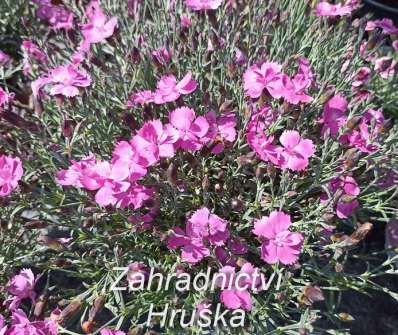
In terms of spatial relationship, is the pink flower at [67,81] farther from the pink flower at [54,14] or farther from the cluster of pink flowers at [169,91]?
the pink flower at [54,14]

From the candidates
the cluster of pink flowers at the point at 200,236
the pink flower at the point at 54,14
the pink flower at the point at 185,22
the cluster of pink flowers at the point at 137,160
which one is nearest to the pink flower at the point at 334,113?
the cluster of pink flowers at the point at 137,160

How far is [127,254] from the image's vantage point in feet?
5.65

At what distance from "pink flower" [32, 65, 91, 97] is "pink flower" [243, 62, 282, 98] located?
455mm

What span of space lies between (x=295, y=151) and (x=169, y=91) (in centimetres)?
39

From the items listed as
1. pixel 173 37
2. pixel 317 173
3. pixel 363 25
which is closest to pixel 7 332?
pixel 317 173

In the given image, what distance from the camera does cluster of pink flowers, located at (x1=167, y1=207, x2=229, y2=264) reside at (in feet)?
5.09

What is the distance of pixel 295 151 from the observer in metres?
1.65

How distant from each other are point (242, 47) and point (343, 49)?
1.12 feet

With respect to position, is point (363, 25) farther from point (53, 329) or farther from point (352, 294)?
point (53, 329)

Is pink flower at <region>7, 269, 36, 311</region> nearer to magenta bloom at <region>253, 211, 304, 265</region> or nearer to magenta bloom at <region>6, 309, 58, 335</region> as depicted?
magenta bloom at <region>6, 309, 58, 335</region>

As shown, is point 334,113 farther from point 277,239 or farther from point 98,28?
point 98,28

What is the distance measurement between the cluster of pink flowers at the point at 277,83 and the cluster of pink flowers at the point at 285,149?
0.33 ft

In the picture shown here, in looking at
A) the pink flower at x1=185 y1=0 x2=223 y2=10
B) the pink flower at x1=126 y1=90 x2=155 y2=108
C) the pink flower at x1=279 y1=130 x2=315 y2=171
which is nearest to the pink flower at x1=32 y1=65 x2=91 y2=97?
the pink flower at x1=126 y1=90 x2=155 y2=108

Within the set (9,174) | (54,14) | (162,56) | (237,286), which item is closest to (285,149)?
(237,286)
